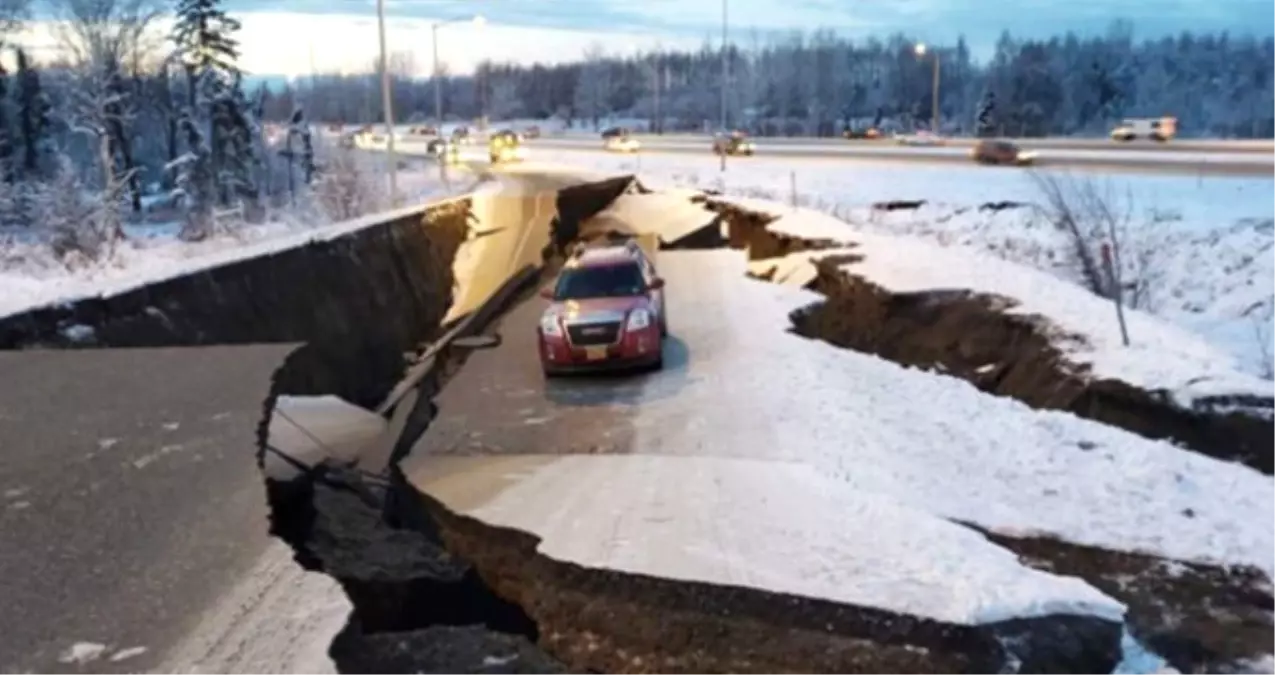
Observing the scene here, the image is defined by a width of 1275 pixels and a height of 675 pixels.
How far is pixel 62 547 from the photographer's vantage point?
750 centimetres

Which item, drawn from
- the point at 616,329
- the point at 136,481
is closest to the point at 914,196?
the point at 616,329

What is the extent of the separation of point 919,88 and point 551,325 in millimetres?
122918

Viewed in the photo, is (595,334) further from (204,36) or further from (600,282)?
(204,36)

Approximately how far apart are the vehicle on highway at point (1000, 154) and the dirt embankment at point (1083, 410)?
22359mm

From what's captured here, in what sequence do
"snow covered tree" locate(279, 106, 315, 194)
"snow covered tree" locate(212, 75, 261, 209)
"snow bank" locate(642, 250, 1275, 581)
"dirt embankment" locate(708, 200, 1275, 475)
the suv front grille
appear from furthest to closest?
"snow covered tree" locate(279, 106, 315, 194)
"snow covered tree" locate(212, 75, 261, 209)
the suv front grille
"dirt embankment" locate(708, 200, 1275, 475)
"snow bank" locate(642, 250, 1275, 581)

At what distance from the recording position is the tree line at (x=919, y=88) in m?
102

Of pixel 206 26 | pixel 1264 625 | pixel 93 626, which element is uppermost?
pixel 206 26

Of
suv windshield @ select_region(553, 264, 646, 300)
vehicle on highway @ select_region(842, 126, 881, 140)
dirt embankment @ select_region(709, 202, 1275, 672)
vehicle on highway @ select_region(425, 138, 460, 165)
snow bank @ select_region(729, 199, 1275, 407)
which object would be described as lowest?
dirt embankment @ select_region(709, 202, 1275, 672)

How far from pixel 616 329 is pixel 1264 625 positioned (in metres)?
8.87

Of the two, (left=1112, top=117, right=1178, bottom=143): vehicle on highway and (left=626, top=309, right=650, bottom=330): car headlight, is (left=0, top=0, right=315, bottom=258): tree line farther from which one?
(left=1112, top=117, right=1178, bottom=143): vehicle on highway

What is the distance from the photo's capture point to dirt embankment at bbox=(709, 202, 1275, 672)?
954 centimetres

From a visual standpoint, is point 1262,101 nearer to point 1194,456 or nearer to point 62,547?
point 1194,456

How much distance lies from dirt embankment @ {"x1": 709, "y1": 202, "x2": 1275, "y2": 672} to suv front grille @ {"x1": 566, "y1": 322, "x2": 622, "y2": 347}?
5.28 m

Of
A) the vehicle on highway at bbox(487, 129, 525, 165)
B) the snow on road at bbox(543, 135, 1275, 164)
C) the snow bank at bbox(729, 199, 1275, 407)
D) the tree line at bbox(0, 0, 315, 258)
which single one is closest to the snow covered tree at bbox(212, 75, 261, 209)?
the tree line at bbox(0, 0, 315, 258)
